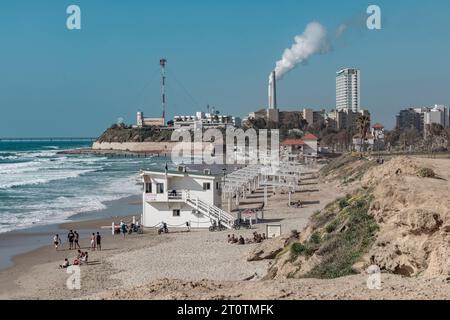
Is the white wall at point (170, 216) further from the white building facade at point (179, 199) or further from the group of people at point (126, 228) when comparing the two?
the group of people at point (126, 228)

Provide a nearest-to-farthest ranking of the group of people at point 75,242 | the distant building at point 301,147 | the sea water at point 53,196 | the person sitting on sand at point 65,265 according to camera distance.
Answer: the person sitting on sand at point 65,265, the group of people at point 75,242, the sea water at point 53,196, the distant building at point 301,147

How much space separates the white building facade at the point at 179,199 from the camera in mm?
30859

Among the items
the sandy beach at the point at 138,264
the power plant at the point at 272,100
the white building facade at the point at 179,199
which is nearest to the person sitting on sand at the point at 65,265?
the sandy beach at the point at 138,264

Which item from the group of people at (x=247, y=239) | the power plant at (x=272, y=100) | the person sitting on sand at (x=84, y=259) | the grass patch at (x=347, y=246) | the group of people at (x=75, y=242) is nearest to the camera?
the grass patch at (x=347, y=246)

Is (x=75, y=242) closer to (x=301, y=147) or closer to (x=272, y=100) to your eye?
(x=301, y=147)

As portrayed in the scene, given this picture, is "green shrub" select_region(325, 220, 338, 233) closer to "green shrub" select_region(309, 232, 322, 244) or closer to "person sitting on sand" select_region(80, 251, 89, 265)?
"green shrub" select_region(309, 232, 322, 244)

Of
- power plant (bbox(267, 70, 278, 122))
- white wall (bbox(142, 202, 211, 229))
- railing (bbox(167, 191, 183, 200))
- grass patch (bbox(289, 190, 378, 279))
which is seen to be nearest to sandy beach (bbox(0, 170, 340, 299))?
white wall (bbox(142, 202, 211, 229))

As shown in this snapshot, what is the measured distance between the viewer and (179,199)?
30812mm

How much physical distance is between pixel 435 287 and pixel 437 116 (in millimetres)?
187706

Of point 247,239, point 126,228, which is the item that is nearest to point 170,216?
point 126,228

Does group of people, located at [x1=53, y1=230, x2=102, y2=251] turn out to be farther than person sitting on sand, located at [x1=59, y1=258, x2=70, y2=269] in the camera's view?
Yes

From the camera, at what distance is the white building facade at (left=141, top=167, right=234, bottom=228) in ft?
101

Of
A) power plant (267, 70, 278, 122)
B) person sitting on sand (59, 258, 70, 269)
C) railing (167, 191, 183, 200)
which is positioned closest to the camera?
person sitting on sand (59, 258, 70, 269)
